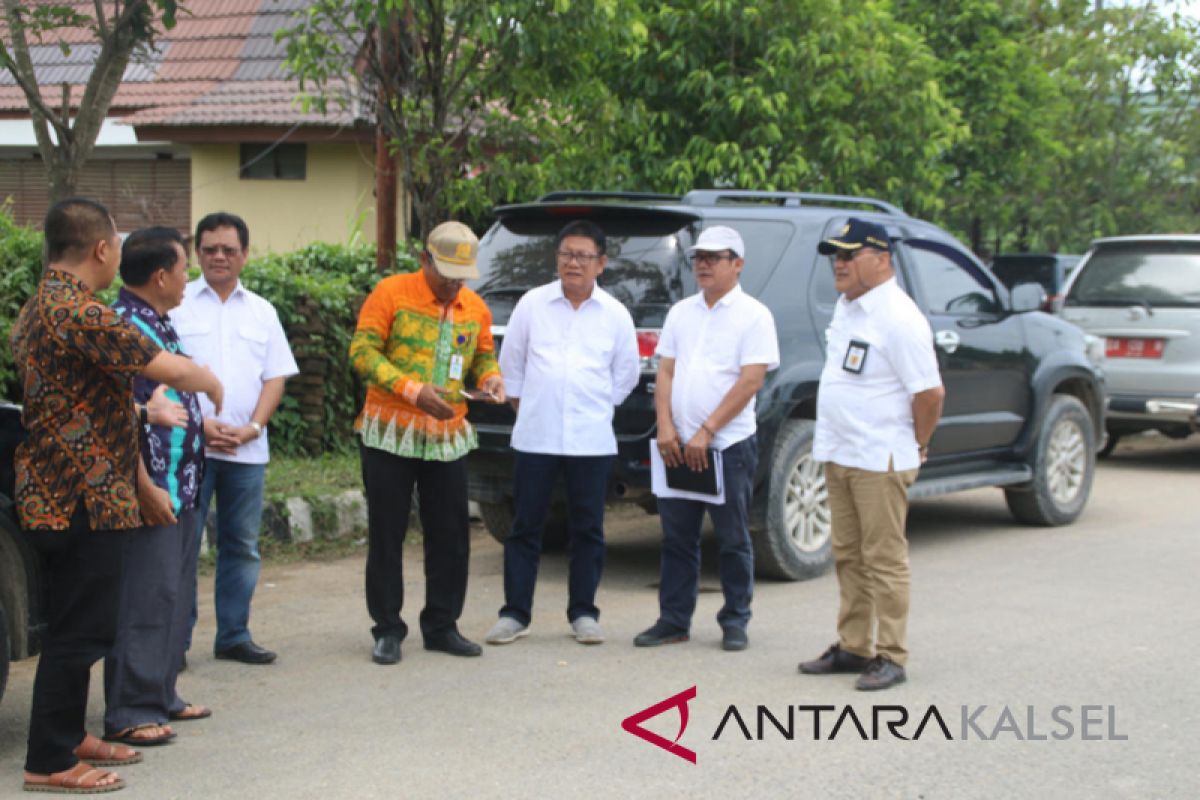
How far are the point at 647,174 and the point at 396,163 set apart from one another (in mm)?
2123

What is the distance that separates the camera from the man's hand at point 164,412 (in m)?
4.89

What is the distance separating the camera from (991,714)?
5492mm

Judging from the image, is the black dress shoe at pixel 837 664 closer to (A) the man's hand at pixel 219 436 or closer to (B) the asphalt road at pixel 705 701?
(B) the asphalt road at pixel 705 701

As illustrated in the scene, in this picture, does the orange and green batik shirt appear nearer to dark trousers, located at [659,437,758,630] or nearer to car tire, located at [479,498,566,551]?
dark trousers, located at [659,437,758,630]

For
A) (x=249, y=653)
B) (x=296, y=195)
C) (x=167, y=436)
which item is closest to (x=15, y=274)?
(x=249, y=653)

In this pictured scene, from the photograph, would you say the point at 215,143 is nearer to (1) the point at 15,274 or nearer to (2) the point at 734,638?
(1) the point at 15,274

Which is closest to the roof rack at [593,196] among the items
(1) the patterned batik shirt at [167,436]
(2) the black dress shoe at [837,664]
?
(2) the black dress shoe at [837,664]

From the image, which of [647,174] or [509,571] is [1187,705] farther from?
[647,174]

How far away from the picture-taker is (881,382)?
5.91m

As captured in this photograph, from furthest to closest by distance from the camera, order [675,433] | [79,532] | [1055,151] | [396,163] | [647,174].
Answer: [1055,151] → [647,174] → [396,163] → [675,433] → [79,532]

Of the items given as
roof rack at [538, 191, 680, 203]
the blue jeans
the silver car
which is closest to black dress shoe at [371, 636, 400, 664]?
the blue jeans

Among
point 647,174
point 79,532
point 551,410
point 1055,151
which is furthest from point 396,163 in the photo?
point 1055,151

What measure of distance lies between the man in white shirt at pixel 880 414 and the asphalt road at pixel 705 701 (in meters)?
0.41

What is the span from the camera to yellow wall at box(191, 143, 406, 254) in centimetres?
1661
